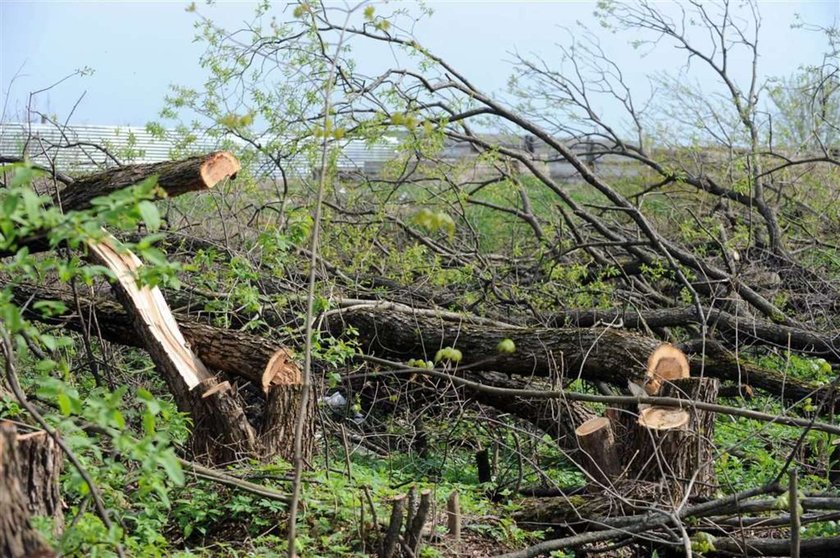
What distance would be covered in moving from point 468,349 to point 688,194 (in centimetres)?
517

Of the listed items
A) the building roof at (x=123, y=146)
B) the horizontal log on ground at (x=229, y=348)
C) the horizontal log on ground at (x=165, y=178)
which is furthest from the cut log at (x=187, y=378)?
the building roof at (x=123, y=146)

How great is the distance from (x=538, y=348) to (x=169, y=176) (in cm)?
241

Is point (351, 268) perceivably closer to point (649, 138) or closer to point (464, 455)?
point (464, 455)

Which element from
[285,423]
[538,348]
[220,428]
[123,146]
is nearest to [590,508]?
[538,348]

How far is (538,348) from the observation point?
6145mm

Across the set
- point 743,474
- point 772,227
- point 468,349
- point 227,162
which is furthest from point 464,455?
point 772,227

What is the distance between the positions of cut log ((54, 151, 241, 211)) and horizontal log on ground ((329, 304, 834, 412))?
1292 millimetres

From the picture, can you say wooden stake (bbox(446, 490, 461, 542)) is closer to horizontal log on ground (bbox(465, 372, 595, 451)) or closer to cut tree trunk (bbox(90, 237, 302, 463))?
cut tree trunk (bbox(90, 237, 302, 463))

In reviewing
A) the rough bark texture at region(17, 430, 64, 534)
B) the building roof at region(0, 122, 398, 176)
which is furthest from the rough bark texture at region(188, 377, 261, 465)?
the building roof at region(0, 122, 398, 176)

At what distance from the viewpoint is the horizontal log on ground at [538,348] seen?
6016mm

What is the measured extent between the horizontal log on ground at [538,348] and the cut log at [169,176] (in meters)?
1.29

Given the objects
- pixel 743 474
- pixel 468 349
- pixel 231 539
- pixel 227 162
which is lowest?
pixel 743 474

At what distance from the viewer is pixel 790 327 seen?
23.5 ft

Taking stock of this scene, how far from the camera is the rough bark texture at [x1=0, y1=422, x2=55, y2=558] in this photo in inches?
Answer: 95.8
